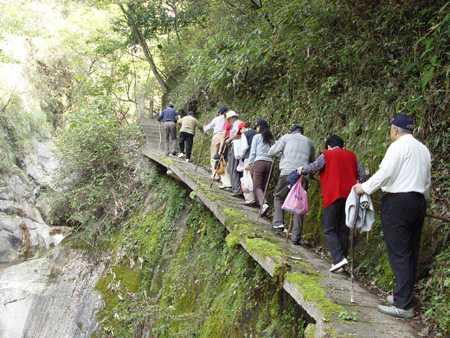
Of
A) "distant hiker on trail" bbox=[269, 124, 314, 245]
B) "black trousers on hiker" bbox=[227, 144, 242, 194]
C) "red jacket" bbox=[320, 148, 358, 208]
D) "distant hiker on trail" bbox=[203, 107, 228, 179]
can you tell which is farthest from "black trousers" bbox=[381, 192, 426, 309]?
"distant hiker on trail" bbox=[203, 107, 228, 179]

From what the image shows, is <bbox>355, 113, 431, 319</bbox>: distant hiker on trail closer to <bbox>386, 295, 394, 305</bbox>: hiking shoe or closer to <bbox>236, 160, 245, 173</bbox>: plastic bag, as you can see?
<bbox>386, 295, 394, 305</bbox>: hiking shoe

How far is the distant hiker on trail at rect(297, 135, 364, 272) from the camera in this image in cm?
557

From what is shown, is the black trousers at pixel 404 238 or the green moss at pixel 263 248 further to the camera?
the green moss at pixel 263 248

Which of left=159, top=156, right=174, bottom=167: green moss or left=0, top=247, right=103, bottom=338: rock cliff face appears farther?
left=159, top=156, right=174, bottom=167: green moss

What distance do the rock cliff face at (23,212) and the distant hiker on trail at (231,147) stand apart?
10503 mm

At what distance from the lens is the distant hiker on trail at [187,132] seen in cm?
1326

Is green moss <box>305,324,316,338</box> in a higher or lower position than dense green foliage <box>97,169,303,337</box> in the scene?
higher

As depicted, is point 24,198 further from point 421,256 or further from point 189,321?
point 421,256

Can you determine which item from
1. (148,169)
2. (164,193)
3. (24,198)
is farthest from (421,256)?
(24,198)

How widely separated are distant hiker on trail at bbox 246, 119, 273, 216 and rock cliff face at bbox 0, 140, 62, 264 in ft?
39.9

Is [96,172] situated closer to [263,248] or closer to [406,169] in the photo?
[263,248]

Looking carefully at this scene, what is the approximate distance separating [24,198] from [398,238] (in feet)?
73.1

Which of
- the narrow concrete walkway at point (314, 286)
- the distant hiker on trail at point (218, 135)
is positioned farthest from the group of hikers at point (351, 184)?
the distant hiker on trail at point (218, 135)

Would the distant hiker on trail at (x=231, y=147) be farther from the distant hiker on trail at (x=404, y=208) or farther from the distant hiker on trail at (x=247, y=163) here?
the distant hiker on trail at (x=404, y=208)
